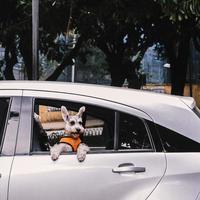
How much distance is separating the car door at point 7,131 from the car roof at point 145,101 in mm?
86

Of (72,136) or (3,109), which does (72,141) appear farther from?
(3,109)

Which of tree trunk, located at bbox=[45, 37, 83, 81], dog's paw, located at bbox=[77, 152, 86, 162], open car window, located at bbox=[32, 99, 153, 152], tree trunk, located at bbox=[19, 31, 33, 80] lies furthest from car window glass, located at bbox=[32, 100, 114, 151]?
tree trunk, located at bbox=[45, 37, 83, 81]

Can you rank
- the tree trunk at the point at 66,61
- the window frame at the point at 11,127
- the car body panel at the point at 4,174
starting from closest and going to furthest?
1. the car body panel at the point at 4,174
2. the window frame at the point at 11,127
3. the tree trunk at the point at 66,61

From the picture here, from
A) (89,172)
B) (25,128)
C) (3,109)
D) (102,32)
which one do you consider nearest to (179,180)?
(89,172)

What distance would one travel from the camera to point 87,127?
4211mm

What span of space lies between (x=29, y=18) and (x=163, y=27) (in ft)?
8.58

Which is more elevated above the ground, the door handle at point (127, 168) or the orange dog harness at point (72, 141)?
the orange dog harness at point (72, 141)

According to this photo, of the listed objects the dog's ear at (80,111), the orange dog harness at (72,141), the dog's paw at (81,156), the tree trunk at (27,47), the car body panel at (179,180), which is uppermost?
the tree trunk at (27,47)

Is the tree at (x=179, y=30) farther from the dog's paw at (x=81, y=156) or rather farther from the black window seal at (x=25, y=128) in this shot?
the dog's paw at (x=81, y=156)

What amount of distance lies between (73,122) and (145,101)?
1.75 ft

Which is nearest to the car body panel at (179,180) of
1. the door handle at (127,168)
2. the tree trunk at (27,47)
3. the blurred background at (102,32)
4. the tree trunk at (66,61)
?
the door handle at (127,168)

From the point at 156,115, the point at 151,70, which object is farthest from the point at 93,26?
the point at 151,70

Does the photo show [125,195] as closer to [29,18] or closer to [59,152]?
[59,152]

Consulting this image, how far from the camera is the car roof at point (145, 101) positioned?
4113 mm
